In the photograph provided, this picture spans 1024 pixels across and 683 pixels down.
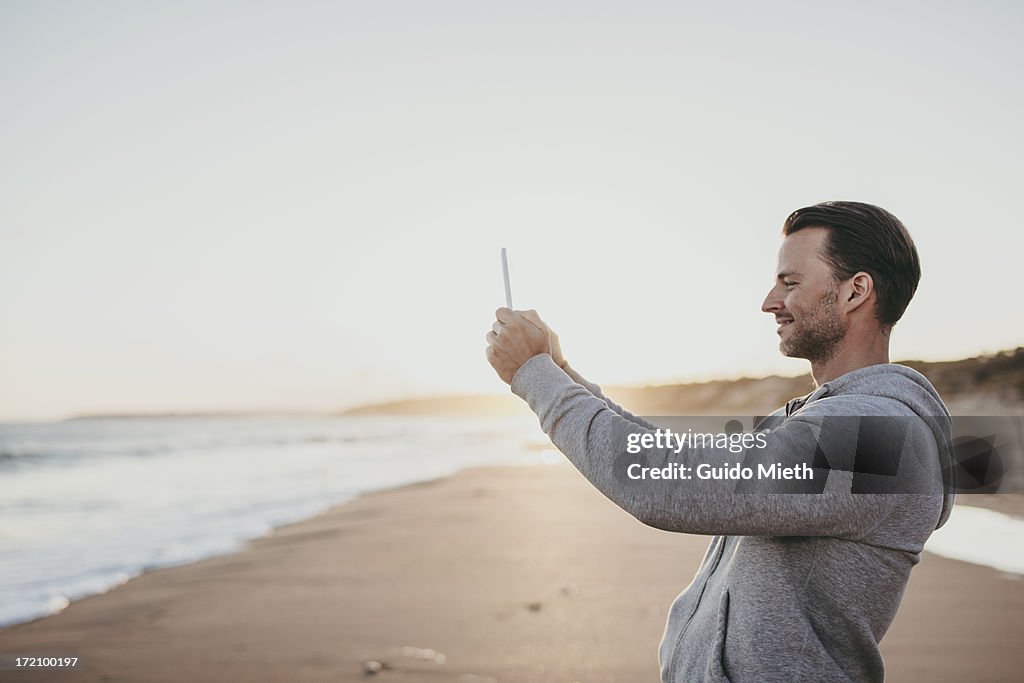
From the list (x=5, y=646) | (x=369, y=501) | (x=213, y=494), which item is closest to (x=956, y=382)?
(x=369, y=501)

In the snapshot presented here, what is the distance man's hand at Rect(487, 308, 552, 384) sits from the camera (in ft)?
5.00

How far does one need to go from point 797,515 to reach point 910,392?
1.35 feet

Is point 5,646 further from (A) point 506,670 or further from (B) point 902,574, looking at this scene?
(B) point 902,574

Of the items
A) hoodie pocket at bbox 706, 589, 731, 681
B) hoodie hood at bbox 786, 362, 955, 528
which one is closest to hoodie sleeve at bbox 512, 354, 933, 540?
hoodie hood at bbox 786, 362, 955, 528

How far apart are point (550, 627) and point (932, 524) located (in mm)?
3663

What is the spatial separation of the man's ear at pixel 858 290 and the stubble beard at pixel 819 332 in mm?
27

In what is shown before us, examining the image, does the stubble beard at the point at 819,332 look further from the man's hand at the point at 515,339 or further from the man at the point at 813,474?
the man's hand at the point at 515,339

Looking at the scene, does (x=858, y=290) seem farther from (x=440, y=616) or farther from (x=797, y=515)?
(x=440, y=616)

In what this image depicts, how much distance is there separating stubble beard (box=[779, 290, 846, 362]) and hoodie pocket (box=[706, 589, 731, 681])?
58 cm

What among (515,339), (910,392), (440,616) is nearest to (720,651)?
(910,392)

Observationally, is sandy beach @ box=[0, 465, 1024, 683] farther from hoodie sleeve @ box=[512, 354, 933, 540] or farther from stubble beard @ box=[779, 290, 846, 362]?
hoodie sleeve @ box=[512, 354, 933, 540]

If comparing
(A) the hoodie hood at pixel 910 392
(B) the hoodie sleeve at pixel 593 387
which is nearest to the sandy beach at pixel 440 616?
(B) the hoodie sleeve at pixel 593 387

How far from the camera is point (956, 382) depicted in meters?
20.6

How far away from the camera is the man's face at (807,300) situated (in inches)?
63.9
